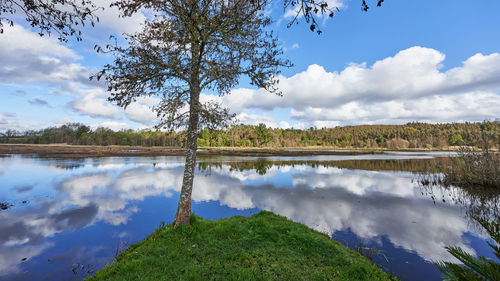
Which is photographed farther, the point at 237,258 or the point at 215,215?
the point at 215,215

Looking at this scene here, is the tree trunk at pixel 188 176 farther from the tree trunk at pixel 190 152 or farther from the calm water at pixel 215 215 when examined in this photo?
the calm water at pixel 215 215

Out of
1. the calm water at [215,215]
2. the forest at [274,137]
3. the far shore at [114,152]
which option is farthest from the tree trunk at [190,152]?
the forest at [274,137]

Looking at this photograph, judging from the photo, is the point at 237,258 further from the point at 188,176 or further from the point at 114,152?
the point at 114,152

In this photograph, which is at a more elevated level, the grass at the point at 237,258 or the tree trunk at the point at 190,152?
the tree trunk at the point at 190,152

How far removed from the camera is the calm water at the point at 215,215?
27.6 feet

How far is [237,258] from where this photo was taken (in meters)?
6.45

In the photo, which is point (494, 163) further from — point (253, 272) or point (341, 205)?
point (253, 272)

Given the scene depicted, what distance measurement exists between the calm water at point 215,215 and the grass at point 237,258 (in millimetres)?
2541

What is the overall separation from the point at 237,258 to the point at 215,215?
24.2 ft

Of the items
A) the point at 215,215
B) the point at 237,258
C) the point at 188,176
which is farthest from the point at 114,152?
the point at 237,258

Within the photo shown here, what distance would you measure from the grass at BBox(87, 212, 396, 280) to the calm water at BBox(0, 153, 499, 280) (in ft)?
8.34

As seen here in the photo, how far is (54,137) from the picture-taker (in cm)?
12400

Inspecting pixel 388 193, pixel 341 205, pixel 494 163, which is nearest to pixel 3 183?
pixel 341 205

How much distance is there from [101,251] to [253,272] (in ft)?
24.5
